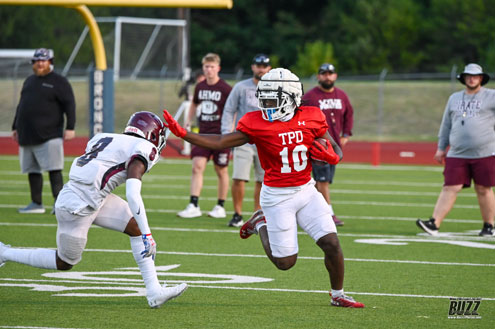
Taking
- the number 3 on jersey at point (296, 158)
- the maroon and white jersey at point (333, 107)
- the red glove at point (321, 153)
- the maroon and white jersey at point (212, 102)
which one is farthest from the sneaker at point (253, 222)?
the maroon and white jersey at point (212, 102)

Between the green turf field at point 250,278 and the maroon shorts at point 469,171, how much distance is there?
0.64m

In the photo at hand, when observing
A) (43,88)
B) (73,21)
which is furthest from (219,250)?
(73,21)

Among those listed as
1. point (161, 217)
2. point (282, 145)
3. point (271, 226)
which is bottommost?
point (161, 217)

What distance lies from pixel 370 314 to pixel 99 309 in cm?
190

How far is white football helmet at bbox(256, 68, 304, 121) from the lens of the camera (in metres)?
→ 6.28

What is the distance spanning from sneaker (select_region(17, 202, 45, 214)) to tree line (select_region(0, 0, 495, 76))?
3062 centimetres

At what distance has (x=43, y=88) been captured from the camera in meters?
11.3

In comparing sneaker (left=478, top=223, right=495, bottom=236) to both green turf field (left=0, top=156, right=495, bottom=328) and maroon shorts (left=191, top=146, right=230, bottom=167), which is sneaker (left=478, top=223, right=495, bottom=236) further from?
maroon shorts (left=191, top=146, right=230, bottom=167)

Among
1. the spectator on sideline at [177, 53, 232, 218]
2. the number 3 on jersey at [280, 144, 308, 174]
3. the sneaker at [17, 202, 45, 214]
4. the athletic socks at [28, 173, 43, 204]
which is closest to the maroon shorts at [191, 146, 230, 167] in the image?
the spectator on sideline at [177, 53, 232, 218]

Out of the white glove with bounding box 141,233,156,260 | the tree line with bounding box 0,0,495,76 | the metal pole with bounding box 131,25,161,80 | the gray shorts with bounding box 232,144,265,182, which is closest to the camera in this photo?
the white glove with bounding box 141,233,156,260

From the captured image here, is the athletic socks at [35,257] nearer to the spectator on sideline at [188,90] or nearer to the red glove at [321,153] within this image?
the red glove at [321,153]

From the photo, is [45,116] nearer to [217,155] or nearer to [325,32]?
[217,155]

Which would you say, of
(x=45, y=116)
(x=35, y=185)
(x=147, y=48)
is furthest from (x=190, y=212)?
(x=147, y=48)

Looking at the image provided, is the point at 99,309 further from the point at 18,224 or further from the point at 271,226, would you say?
the point at 18,224
